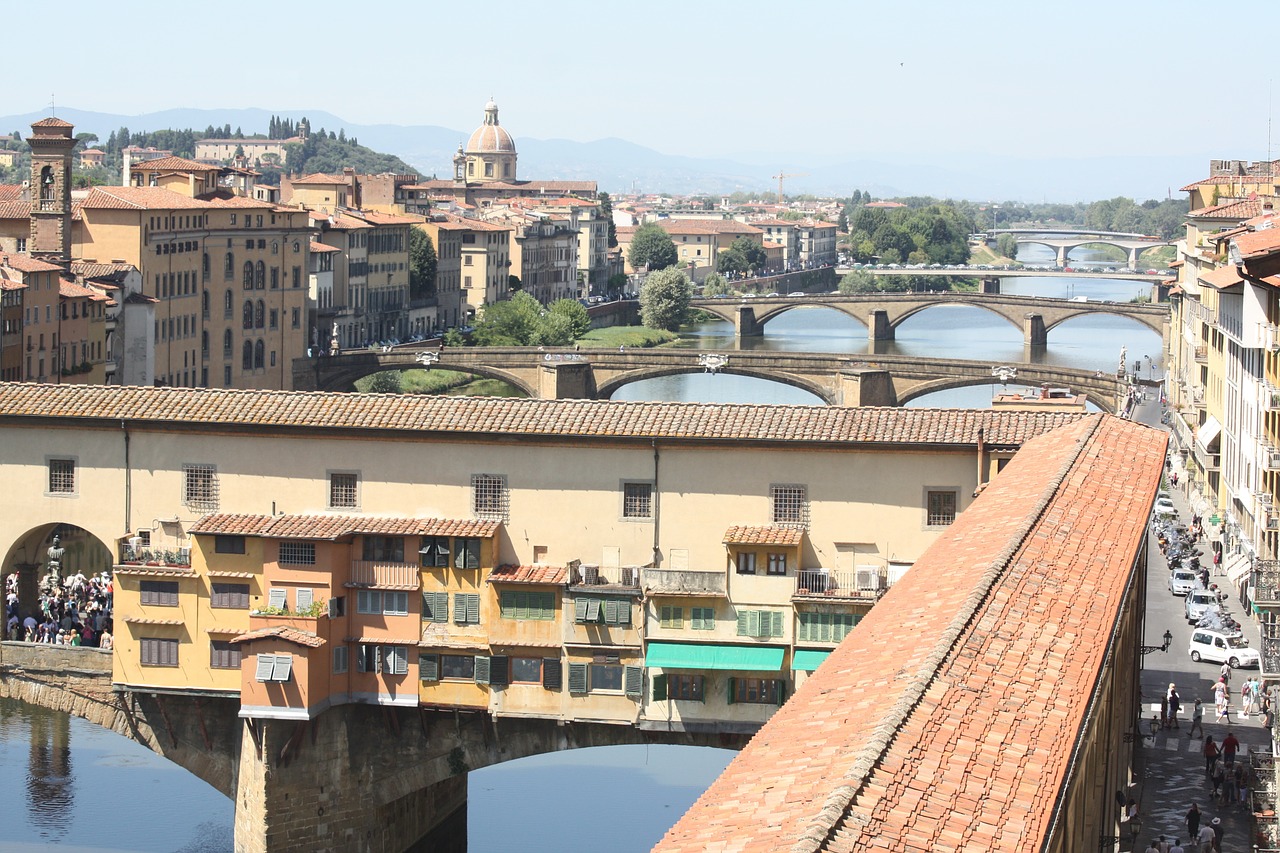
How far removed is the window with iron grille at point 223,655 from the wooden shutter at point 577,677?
11.8 ft

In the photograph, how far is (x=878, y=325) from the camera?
104 meters

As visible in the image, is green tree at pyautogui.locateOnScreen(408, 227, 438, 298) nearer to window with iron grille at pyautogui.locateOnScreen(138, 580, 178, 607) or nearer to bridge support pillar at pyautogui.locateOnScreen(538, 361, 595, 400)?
bridge support pillar at pyautogui.locateOnScreen(538, 361, 595, 400)

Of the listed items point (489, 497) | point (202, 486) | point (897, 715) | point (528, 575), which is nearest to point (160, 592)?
point (202, 486)

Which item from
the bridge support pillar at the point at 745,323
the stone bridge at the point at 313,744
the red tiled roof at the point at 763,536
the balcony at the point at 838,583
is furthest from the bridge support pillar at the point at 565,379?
the balcony at the point at 838,583

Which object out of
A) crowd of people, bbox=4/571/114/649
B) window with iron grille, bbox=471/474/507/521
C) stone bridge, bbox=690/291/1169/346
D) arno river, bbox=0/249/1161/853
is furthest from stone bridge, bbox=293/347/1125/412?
window with iron grille, bbox=471/474/507/521

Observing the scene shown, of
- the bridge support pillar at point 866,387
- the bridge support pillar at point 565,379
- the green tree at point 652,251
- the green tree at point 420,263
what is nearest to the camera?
the bridge support pillar at point 866,387

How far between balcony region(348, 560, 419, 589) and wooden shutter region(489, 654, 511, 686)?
118cm

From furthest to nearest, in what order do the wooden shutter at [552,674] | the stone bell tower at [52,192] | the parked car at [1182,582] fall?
the stone bell tower at [52,192] → the parked car at [1182,582] → the wooden shutter at [552,674]

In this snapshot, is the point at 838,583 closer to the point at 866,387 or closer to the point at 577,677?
the point at 577,677

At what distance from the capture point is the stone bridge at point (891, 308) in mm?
99375

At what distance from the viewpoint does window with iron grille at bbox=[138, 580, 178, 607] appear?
23156 millimetres

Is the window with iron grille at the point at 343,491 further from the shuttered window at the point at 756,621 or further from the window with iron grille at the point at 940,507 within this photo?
the window with iron grille at the point at 940,507

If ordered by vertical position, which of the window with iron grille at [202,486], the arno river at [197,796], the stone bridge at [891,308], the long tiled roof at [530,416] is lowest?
the arno river at [197,796]

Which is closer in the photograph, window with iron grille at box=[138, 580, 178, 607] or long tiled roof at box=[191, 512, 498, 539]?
long tiled roof at box=[191, 512, 498, 539]
